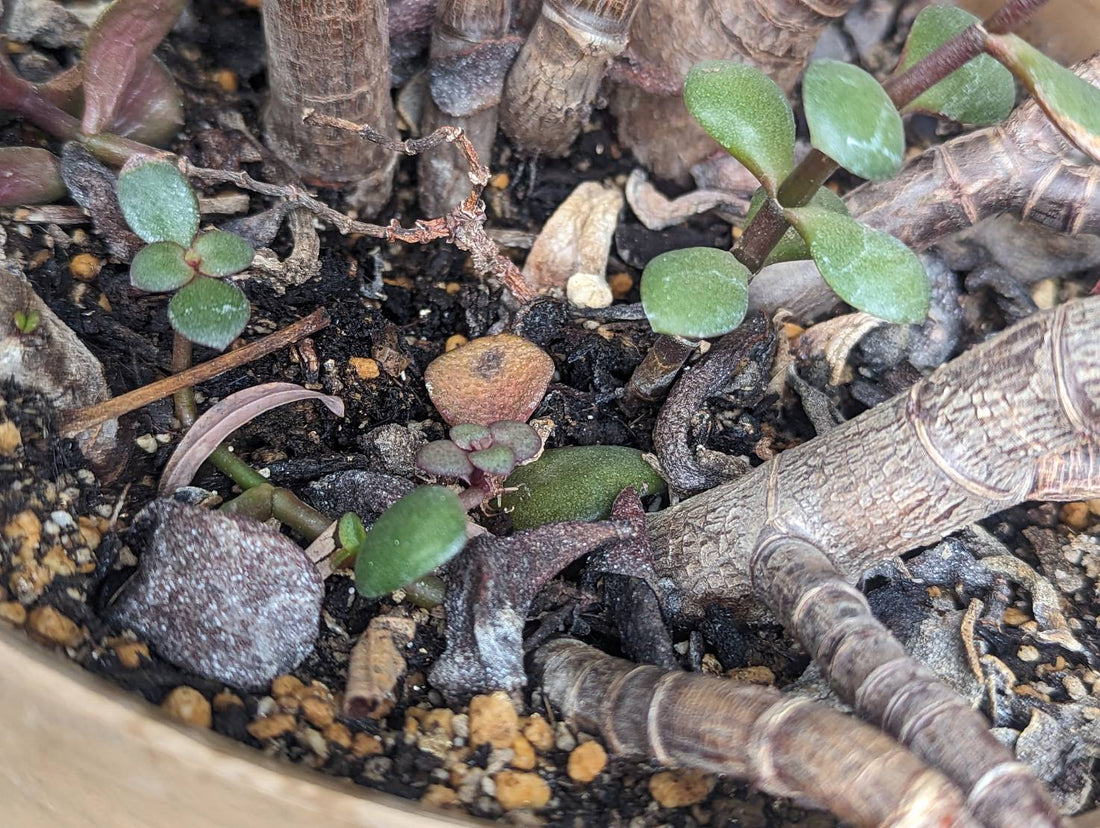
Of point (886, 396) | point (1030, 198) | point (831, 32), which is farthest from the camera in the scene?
point (831, 32)

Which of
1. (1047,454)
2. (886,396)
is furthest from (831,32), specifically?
(1047,454)

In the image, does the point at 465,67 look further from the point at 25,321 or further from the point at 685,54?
the point at 25,321

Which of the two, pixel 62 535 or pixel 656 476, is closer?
pixel 62 535

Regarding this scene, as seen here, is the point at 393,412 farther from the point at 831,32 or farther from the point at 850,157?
the point at 831,32

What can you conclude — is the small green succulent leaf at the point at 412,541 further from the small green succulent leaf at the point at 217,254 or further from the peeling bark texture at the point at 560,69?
the peeling bark texture at the point at 560,69

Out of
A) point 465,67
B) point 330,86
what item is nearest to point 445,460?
point 330,86

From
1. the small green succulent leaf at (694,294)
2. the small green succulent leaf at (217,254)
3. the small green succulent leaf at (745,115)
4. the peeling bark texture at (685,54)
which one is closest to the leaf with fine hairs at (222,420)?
the small green succulent leaf at (217,254)

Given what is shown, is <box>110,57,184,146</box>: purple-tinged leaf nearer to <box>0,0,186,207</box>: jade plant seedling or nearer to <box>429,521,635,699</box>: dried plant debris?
<box>0,0,186,207</box>: jade plant seedling

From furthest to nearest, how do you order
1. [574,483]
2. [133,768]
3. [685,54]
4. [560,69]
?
[685,54] → [560,69] → [574,483] → [133,768]
